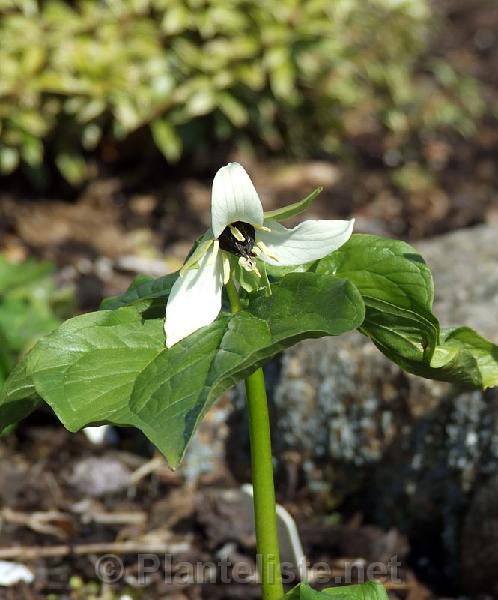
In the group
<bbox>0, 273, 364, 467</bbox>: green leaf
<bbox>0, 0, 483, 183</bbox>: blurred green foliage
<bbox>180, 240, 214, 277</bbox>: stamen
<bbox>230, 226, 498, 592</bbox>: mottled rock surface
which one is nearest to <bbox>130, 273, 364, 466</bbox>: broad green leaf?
<bbox>0, 273, 364, 467</bbox>: green leaf

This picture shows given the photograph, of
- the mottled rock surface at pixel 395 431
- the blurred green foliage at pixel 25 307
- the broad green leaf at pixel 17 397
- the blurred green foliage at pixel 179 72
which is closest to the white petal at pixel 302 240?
the broad green leaf at pixel 17 397

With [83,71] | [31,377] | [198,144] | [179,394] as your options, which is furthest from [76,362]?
→ [198,144]

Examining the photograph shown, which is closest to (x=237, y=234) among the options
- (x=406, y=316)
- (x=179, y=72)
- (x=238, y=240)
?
(x=238, y=240)

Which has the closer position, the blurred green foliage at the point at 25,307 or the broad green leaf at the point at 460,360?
the broad green leaf at the point at 460,360

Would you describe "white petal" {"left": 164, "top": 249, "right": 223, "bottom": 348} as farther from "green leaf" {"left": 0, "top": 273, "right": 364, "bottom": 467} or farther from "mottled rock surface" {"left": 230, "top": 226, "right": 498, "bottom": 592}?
"mottled rock surface" {"left": 230, "top": 226, "right": 498, "bottom": 592}

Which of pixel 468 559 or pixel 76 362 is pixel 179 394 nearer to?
pixel 76 362

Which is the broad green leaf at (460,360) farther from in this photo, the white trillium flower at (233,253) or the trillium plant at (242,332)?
the white trillium flower at (233,253)
